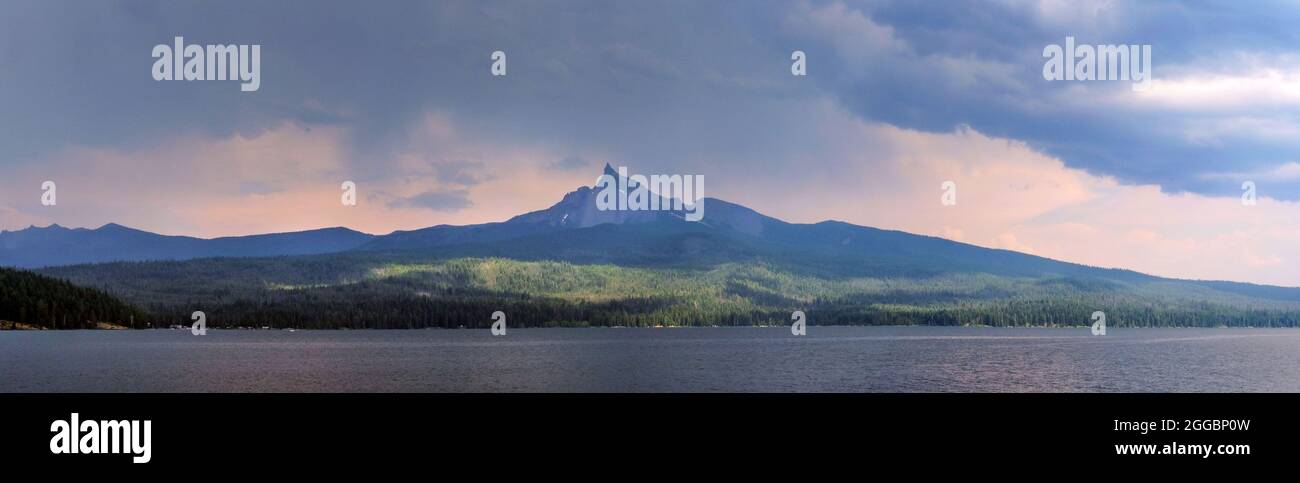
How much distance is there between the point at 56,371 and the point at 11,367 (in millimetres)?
11825

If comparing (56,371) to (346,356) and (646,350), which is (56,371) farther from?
(646,350)
